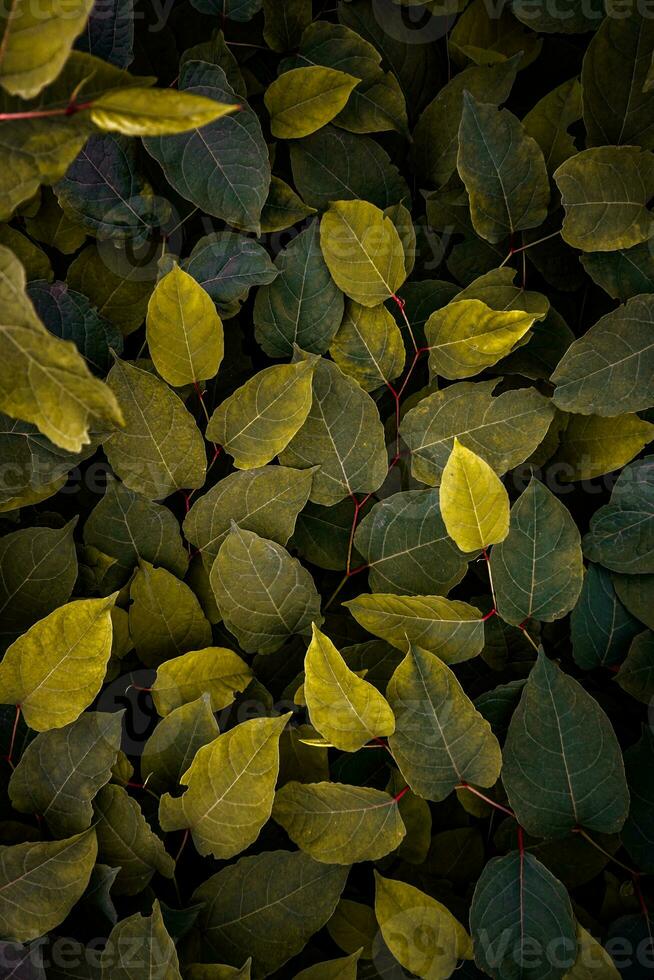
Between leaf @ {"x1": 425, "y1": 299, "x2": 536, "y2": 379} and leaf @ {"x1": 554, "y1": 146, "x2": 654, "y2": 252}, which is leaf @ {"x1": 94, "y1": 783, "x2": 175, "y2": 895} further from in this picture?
leaf @ {"x1": 554, "y1": 146, "x2": 654, "y2": 252}

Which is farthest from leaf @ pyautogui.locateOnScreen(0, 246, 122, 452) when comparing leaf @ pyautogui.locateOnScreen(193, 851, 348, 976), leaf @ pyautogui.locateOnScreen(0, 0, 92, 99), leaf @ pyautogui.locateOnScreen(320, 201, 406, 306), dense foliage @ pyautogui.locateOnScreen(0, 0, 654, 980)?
leaf @ pyautogui.locateOnScreen(193, 851, 348, 976)

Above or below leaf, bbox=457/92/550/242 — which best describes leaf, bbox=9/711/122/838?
below

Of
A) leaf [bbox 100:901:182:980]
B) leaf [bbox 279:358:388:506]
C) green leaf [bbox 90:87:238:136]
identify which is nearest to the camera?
green leaf [bbox 90:87:238:136]

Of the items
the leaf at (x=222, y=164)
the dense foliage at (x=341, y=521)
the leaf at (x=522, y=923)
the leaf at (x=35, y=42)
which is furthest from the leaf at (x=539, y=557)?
the leaf at (x=35, y=42)

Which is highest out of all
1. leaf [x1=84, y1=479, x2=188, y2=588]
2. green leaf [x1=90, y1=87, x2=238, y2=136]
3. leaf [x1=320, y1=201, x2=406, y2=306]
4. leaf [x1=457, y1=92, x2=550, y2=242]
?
green leaf [x1=90, y1=87, x2=238, y2=136]

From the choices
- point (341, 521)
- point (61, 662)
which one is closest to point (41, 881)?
point (61, 662)

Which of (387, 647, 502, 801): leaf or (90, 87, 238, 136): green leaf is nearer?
(90, 87, 238, 136): green leaf

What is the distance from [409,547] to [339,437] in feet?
0.38

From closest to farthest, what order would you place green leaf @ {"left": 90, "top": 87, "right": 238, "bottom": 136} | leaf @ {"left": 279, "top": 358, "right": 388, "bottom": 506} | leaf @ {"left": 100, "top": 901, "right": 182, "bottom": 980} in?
green leaf @ {"left": 90, "top": 87, "right": 238, "bottom": 136}, leaf @ {"left": 100, "top": 901, "right": 182, "bottom": 980}, leaf @ {"left": 279, "top": 358, "right": 388, "bottom": 506}

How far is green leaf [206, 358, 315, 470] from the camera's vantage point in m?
0.72

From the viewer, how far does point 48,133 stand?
50cm

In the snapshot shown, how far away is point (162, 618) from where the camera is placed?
0.75 meters

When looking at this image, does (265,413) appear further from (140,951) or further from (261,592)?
(140,951)

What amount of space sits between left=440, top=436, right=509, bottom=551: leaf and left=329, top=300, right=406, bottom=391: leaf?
4.8 inches
